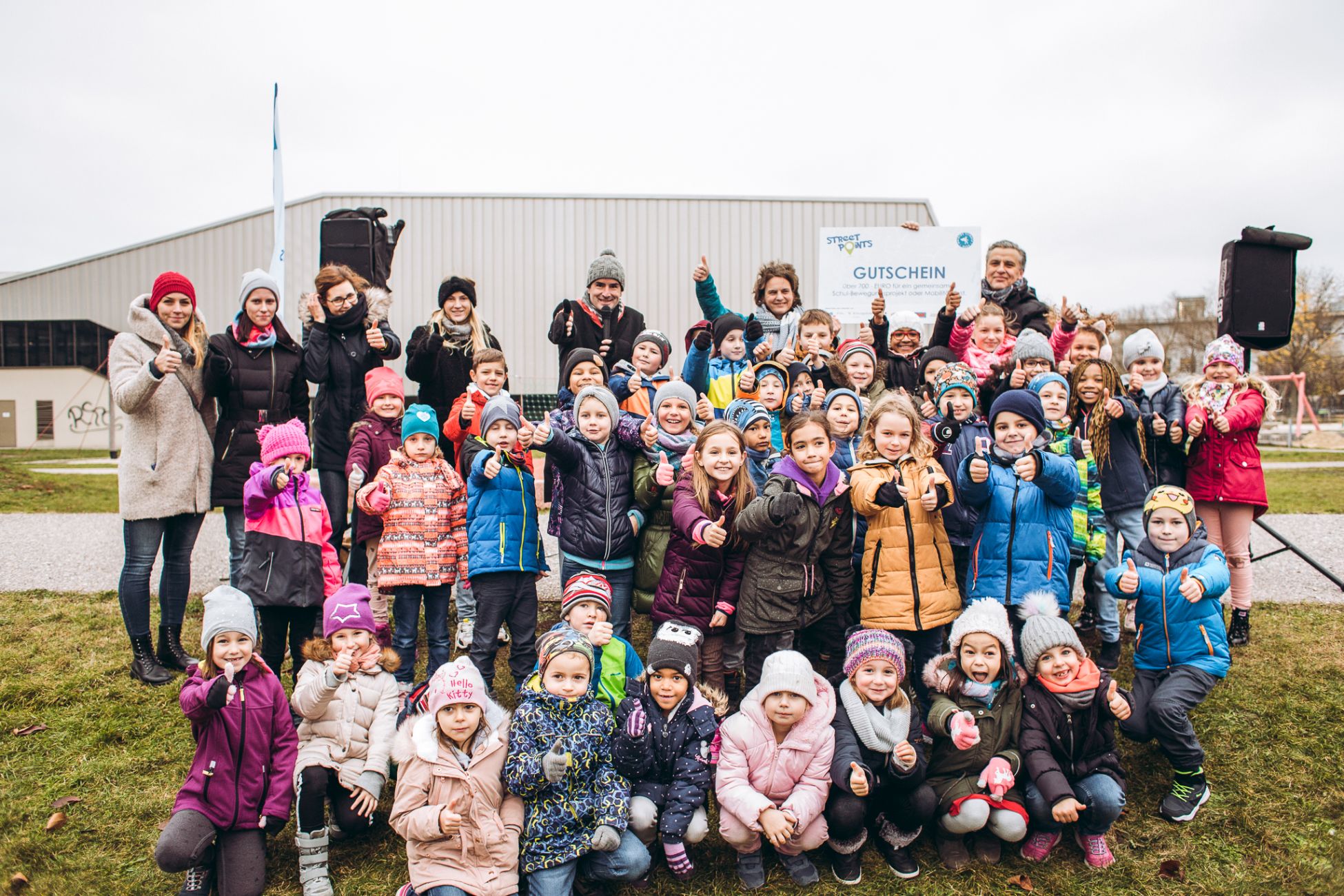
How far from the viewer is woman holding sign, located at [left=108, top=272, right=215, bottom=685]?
14.4 feet

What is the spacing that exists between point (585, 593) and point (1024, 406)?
2.38m

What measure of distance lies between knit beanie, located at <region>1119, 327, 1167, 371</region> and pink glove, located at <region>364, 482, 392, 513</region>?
457 centimetres

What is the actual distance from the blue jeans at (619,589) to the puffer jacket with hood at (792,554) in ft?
2.20

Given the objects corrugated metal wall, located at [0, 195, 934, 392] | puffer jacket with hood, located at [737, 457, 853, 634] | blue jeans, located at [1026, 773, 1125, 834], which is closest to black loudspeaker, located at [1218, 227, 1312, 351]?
puffer jacket with hood, located at [737, 457, 853, 634]

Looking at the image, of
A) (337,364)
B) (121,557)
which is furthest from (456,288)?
(121,557)

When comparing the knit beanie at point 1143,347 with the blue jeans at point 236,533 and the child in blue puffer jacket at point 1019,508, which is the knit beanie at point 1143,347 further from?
the blue jeans at point 236,533

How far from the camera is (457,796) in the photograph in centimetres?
294

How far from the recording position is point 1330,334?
119ft

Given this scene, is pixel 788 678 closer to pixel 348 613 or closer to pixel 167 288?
pixel 348 613

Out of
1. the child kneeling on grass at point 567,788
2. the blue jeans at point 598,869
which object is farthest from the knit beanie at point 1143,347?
the blue jeans at point 598,869

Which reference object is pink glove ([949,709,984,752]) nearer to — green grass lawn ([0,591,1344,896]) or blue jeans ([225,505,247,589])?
green grass lawn ([0,591,1344,896])

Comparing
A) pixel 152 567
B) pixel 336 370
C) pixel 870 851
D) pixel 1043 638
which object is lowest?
pixel 870 851

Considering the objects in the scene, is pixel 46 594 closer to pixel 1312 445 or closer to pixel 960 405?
pixel 960 405

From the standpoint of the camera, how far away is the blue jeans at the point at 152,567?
4426 millimetres
